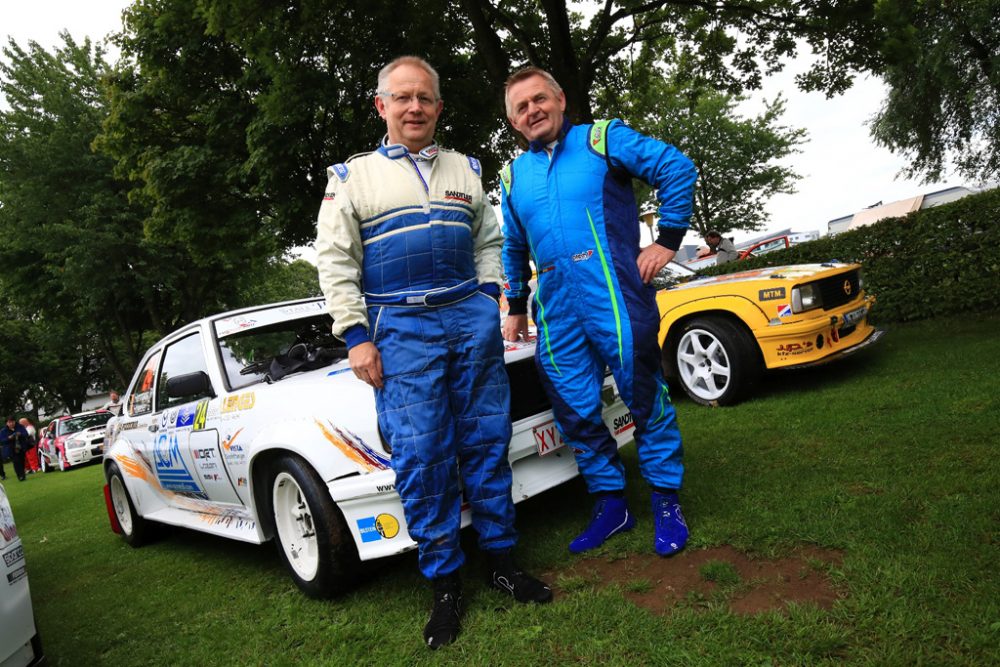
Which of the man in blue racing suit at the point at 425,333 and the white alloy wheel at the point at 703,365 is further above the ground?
the man in blue racing suit at the point at 425,333

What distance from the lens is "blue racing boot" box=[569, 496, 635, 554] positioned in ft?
9.52

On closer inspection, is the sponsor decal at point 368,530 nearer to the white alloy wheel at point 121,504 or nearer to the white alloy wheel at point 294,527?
the white alloy wheel at point 294,527

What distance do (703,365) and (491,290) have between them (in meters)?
3.24

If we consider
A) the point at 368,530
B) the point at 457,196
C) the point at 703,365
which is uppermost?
the point at 457,196

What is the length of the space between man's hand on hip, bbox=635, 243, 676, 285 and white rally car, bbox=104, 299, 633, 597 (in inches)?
28.7

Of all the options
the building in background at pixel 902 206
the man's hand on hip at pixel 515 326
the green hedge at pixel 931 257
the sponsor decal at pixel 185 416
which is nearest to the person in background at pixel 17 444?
the sponsor decal at pixel 185 416

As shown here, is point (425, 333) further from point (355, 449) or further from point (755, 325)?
point (755, 325)

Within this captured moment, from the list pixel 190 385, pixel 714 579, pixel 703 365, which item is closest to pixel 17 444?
pixel 190 385

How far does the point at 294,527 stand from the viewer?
3.02m

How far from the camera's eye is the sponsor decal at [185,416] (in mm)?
3619

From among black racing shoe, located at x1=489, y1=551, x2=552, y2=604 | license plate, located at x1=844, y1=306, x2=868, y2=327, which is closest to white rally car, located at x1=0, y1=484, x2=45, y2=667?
black racing shoe, located at x1=489, y1=551, x2=552, y2=604

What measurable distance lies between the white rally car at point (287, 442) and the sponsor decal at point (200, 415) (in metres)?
0.01

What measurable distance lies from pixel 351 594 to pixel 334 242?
165 centimetres

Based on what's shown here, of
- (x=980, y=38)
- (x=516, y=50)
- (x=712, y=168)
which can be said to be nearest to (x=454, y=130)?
(x=516, y=50)
